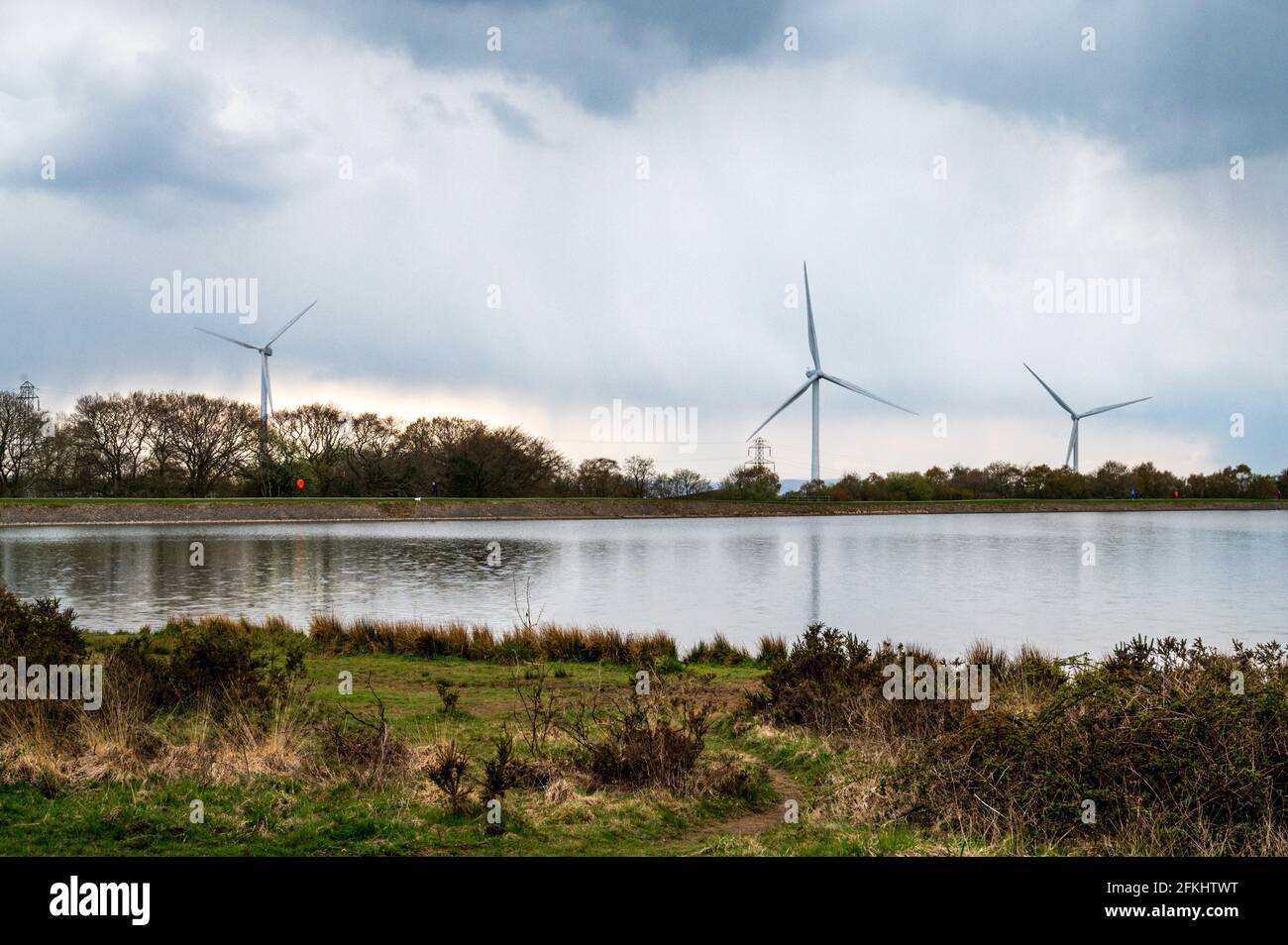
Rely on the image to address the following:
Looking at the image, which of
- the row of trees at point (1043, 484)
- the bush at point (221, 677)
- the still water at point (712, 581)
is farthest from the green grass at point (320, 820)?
the row of trees at point (1043, 484)

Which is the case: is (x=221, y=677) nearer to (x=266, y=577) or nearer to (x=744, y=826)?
(x=744, y=826)

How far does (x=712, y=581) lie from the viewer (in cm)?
4003

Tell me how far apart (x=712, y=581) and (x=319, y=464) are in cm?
7563

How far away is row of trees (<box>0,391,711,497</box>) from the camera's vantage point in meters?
95.0

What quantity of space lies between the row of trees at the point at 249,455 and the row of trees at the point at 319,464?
0.39ft

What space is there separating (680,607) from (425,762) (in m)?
22.3

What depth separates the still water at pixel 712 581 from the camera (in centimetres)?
2777

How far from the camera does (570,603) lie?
32312 millimetres

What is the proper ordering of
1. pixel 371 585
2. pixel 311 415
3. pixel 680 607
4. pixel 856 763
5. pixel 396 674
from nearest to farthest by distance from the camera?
Answer: 1. pixel 856 763
2. pixel 396 674
3. pixel 680 607
4. pixel 371 585
5. pixel 311 415

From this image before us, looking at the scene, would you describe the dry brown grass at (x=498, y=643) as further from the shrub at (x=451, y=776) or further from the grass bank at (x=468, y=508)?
the grass bank at (x=468, y=508)

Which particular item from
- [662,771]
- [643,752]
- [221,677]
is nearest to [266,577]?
[221,677]
